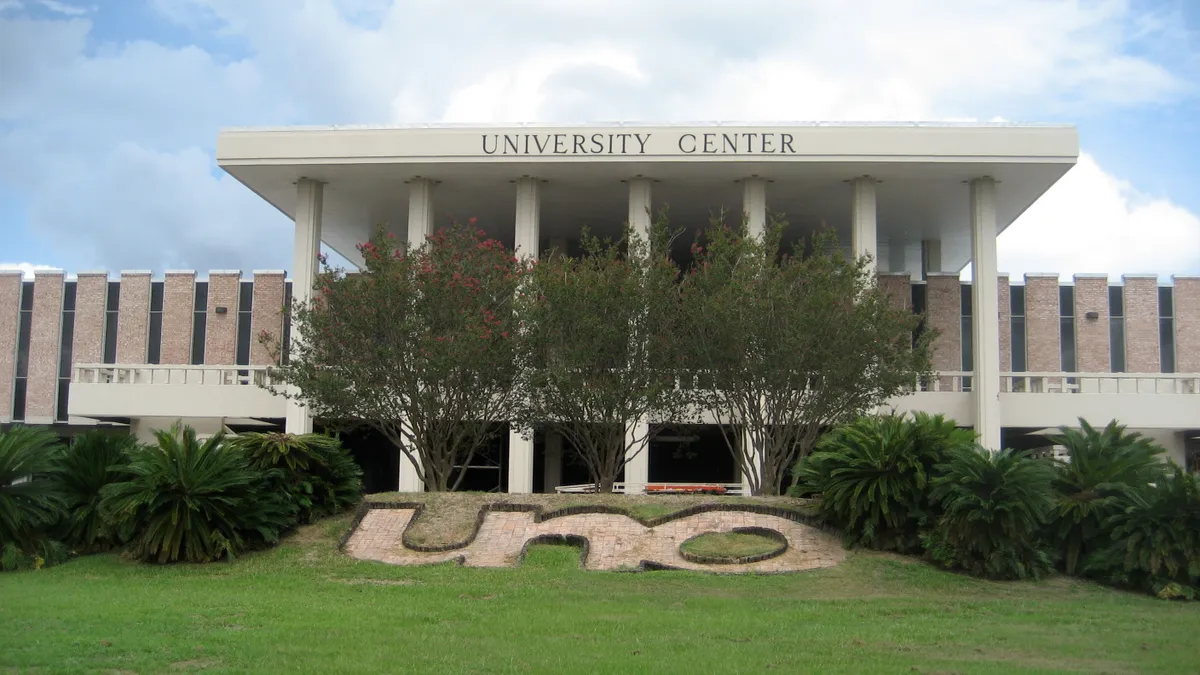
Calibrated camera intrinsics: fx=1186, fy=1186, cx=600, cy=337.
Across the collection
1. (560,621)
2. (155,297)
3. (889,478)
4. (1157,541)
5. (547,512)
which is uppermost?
(155,297)

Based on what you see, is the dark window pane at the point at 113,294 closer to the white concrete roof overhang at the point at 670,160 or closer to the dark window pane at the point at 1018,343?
the white concrete roof overhang at the point at 670,160

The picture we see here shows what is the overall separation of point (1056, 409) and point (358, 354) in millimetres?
22218

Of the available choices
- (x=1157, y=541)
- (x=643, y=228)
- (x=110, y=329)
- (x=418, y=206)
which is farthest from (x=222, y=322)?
(x=1157, y=541)

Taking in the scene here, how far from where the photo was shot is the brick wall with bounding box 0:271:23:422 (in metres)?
45.7

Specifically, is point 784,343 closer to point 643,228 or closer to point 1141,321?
point 643,228

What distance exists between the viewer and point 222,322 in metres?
44.6

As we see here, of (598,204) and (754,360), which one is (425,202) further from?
(754,360)

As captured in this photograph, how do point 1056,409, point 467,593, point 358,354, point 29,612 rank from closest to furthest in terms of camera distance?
1. point 29,612
2. point 467,593
3. point 358,354
4. point 1056,409

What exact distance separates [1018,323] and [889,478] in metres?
27.4

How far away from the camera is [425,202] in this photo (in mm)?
36156

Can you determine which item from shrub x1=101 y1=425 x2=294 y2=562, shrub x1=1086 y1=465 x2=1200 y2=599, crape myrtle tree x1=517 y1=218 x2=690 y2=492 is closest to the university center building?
crape myrtle tree x1=517 y1=218 x2=690 y2=492

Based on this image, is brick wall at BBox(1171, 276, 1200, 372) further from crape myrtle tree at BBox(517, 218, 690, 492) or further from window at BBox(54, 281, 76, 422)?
window at BBox(54, 281, 76, 422)

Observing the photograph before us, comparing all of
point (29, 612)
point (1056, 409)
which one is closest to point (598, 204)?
point (1056, 409)

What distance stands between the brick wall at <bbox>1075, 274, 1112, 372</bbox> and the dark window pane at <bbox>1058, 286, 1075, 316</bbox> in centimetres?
32
